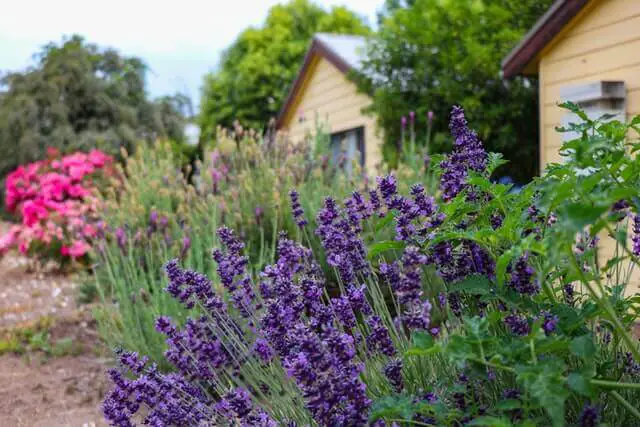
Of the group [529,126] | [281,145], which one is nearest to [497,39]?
[529,126]

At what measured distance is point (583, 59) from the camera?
6.30m

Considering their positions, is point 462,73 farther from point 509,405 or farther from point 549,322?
point 509,405

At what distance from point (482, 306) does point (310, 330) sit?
1.99ft

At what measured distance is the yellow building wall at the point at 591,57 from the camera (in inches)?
226

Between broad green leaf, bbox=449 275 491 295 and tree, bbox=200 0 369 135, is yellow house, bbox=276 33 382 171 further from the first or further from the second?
broad green leaf, bbox=449 275 491 295

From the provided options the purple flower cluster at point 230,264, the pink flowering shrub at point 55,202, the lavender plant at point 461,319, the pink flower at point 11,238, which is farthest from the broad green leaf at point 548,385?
the pink flower at point 11,238

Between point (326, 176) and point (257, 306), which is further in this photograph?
point (326, 176)

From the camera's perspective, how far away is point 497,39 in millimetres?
9773

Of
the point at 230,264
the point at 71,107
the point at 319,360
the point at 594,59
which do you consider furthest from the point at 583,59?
the point at 71,107

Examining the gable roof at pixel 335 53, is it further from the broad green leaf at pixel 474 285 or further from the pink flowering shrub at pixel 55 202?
the broad green leaf at pixel 474 285

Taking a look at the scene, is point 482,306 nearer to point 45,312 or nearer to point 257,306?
point 257,306

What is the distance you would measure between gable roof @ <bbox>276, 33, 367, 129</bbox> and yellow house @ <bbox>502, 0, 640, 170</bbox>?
4474 millimetres

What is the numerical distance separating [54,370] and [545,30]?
526 cm

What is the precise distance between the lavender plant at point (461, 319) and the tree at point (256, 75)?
19101 mm
